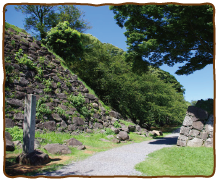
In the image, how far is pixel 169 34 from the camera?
8172 mm

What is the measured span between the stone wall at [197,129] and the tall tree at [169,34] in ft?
7.84

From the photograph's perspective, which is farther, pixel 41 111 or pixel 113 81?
pixel 113 81

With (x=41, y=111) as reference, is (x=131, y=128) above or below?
below

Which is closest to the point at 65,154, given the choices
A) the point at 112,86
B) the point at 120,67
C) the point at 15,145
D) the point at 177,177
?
the point at 15,145

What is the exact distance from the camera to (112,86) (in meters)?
16.6

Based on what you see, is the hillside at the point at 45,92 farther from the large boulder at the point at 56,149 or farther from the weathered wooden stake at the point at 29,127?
the weathered wooden stake at the point at 29,127

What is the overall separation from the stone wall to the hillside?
5.03 metres

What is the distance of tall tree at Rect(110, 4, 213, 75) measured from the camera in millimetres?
6726

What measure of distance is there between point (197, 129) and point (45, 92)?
26.6ft

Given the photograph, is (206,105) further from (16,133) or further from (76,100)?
(16,133)

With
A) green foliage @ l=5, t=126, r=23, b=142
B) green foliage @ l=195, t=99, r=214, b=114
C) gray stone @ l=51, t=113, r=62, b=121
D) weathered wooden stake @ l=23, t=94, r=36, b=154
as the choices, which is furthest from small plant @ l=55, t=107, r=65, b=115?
green foliage @ l=195, t=99, r=214, b=114

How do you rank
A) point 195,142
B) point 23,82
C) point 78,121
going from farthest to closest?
1. point 78,121
2. point 23,82
3. point 195,142

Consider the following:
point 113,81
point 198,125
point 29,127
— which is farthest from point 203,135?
point 113,81

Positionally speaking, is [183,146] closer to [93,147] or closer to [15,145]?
[93,147]
